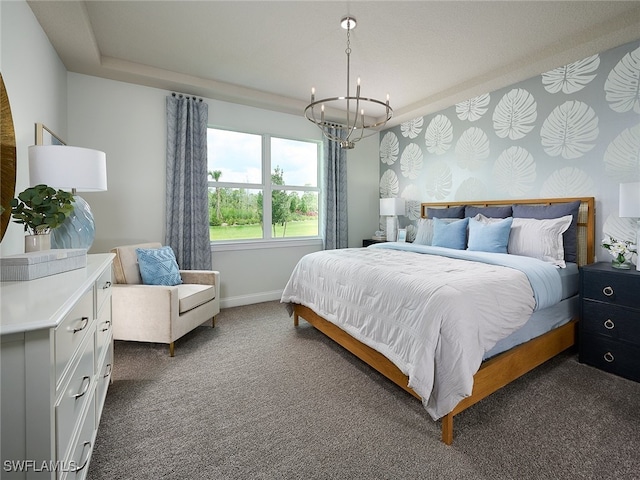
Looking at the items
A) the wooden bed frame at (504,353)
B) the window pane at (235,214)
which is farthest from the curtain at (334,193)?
the wooden bed frame at (504,353)

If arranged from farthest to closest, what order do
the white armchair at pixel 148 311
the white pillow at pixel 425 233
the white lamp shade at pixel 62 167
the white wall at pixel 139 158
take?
the white pillow at pixel 425 233 < the white wall at pixel 139 158 < the white armchair at pixel 148 311 < the white lamp shade at pixel 62 167

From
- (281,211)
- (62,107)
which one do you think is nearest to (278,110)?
(281,211)

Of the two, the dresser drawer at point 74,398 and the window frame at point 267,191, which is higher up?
the window frame at point 267,191

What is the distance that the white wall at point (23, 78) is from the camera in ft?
6.01

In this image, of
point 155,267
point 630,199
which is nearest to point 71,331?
point 155,267

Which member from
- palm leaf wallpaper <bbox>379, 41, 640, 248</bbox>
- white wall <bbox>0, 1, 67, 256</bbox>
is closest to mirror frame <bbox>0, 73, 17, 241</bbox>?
white wall <bbox>0, 1, 67, 256</bbox>

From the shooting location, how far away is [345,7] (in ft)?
7.61

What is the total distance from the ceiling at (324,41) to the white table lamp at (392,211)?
5.06ft

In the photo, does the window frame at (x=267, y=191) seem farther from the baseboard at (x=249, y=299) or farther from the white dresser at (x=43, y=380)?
the white dresser at (x=43, y=380)

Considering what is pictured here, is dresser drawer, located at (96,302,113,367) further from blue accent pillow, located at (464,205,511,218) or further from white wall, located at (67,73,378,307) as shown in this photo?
blue accent pillow, located at (464,205,511,218)

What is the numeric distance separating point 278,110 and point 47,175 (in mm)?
3118

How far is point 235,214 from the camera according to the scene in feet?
13.8

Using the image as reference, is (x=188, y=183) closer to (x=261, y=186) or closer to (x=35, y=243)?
(x=261, y=186)

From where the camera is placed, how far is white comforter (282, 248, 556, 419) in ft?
5.36
